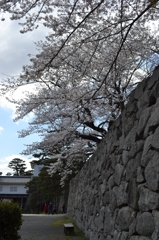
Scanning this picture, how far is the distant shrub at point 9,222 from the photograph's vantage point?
718 centimetres

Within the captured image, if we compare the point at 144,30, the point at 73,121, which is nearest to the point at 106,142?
the point at 144,30

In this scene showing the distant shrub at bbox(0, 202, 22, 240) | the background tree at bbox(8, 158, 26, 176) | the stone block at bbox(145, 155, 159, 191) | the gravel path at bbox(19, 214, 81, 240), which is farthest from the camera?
the background tree at bbox(8, 158, 26, 176)

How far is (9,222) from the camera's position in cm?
729

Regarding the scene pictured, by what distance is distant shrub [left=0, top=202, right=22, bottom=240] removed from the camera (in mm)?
7182

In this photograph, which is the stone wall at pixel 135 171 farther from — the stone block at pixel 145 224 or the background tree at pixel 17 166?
the background tree at pixel 17 166

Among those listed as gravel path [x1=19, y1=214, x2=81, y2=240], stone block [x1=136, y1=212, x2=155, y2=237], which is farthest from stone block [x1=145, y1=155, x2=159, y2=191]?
gravel path [x1=19, y1=214, x2=81, y2=240]

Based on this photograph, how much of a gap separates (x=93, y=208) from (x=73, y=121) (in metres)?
4.03

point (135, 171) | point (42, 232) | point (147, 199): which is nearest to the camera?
point (147, 199)

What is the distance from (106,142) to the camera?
6148mm

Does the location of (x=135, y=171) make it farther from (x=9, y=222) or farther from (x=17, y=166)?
(x=17, y=166)

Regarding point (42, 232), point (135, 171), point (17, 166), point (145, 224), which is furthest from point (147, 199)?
point (17, 166)

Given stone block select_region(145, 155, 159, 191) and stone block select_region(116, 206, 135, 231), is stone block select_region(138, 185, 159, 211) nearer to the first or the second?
stone block select_region(145, 155, 159, 191)

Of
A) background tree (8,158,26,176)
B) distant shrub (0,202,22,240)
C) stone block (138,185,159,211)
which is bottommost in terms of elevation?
distant shrub (0,202,22,240)

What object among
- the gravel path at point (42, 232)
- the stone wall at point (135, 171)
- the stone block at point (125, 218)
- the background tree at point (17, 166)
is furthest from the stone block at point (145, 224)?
the background tree at point (17, 166)
